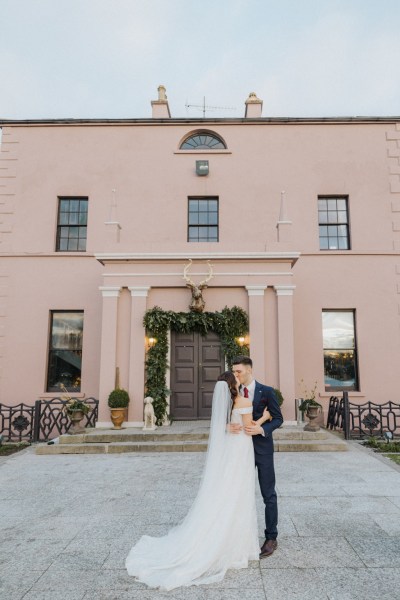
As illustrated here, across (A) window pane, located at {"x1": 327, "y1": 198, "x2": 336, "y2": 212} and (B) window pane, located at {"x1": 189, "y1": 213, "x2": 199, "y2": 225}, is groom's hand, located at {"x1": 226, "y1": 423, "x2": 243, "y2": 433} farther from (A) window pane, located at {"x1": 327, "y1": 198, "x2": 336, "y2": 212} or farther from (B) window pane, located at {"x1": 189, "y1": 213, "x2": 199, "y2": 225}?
(A) window pane, located at {"x1": 327, "y1": 198, "x2": 336, "y2": 212}

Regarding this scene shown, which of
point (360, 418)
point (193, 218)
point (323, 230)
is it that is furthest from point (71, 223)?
point (360, 418)

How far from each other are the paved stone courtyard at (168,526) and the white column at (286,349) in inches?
88.2

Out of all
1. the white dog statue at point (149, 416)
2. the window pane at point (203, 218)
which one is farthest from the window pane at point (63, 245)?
the white dog statue at point (149, 416)

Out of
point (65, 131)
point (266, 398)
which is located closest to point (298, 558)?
point (266, 398)

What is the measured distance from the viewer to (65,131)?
14.9 metres

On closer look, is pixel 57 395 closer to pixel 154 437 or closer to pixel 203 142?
pixel 154 437

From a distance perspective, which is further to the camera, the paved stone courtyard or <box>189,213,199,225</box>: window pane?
<box>189,213,199,225</box>: window pane

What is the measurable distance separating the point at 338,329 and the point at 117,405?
24.3 ft

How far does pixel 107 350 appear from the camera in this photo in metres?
11.4

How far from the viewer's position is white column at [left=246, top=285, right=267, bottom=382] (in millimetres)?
11250

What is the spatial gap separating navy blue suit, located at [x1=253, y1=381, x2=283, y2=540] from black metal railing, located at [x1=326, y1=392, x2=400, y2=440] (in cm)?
699

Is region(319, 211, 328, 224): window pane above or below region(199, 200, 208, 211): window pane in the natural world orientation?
below

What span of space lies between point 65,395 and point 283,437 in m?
6.89

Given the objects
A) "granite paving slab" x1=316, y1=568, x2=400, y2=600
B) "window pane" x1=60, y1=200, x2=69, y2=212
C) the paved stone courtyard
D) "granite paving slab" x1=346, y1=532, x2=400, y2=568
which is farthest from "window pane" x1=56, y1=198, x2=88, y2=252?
"granite paving slab" x1=316, y1=568, x2=400, y2=600
